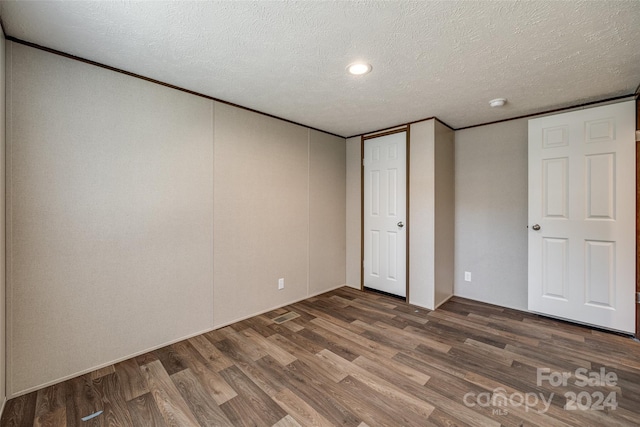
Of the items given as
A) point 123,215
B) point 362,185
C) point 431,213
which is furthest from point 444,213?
point 123,215

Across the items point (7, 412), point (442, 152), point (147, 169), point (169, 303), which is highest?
point (442, 152)

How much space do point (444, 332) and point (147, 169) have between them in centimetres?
299

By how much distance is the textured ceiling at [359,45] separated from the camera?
1472mm

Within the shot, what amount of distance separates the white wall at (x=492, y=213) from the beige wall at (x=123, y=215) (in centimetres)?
233

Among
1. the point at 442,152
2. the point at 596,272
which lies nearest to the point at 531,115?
the point at 442,152

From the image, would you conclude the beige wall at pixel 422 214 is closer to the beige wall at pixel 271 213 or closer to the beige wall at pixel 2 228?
the beige wall at pixel 271 213

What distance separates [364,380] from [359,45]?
7.32 feet

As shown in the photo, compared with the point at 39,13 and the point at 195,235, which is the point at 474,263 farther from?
the point at 39,13

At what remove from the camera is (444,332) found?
2.64m

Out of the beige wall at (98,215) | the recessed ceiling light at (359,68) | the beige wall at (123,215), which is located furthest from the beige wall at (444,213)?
the beige wall at (98,215)

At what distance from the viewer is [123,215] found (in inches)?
83.4

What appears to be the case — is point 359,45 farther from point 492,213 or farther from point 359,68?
point 492,213

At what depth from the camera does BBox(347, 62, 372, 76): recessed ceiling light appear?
6.57 ft

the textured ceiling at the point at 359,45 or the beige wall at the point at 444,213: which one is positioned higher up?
the textured ceiling at the point at 359,45
